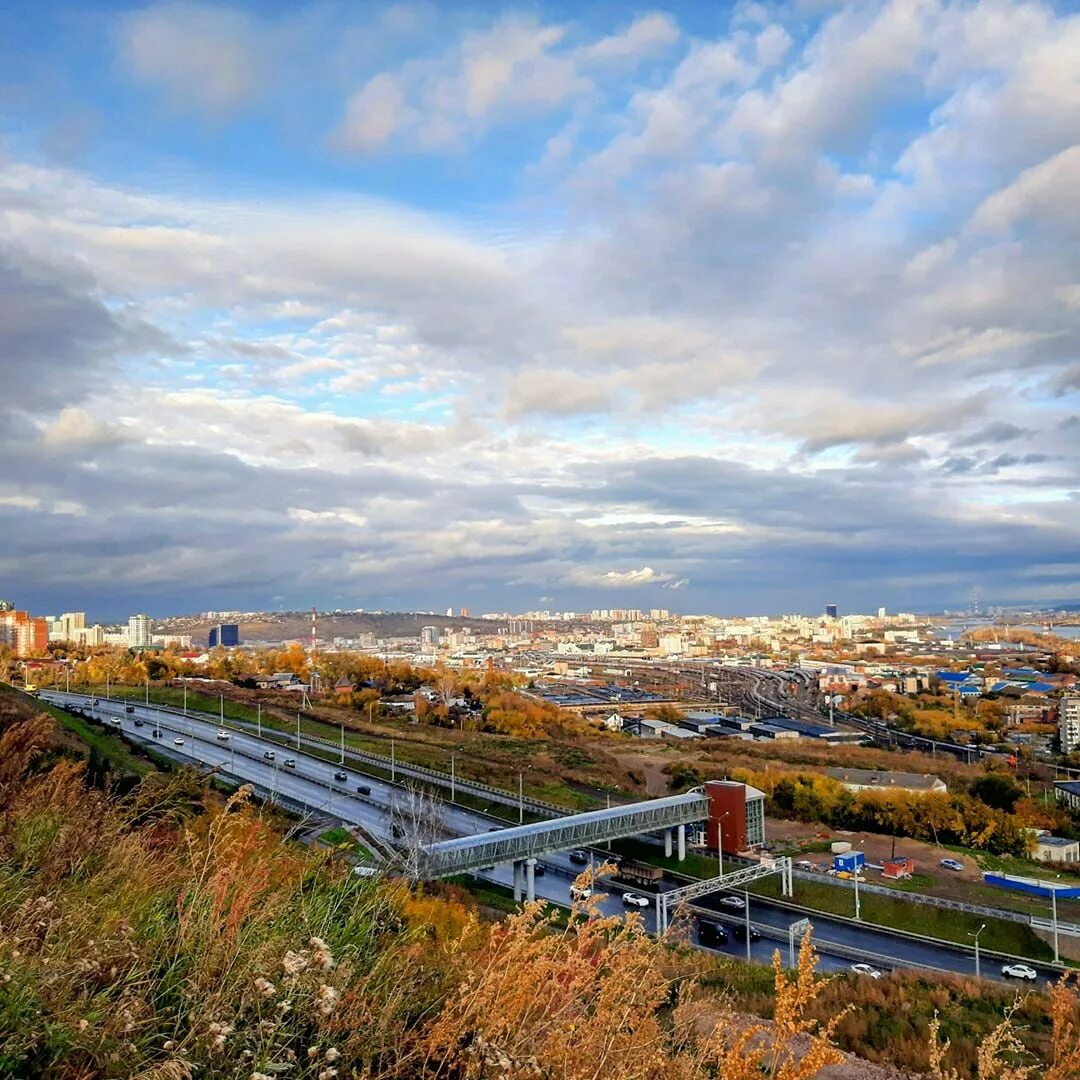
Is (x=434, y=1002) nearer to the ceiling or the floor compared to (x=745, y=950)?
nearer to the ceiling

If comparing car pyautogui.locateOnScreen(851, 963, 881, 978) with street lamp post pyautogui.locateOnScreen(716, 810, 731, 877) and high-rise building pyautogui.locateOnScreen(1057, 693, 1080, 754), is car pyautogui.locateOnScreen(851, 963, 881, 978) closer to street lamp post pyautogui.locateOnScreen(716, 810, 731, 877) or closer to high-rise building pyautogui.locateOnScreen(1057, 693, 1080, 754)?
street lamp post pyautogui.locateOnScreen(716, 810, 731, 877)

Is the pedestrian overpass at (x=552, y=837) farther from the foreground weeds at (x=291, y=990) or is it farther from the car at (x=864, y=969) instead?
the foreground weeds at (x=291, y=990)

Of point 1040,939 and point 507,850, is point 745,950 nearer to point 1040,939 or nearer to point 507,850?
point 507,850

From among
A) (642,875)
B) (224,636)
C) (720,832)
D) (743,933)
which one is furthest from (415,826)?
(224,636)

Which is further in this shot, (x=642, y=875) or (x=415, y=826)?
(x=642, y=875)

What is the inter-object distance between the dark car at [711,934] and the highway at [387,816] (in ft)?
0.60

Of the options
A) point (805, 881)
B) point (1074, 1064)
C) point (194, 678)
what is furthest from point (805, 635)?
point (1074, 1064)

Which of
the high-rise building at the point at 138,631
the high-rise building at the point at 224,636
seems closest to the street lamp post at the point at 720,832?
the high-rise building at the point at 138,631

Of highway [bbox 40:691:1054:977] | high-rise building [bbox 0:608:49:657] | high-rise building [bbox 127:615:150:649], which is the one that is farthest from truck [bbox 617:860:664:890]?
high-rise building [bbox 127:615:150:649]

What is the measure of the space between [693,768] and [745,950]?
1561cm

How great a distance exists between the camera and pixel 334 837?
12836 mm

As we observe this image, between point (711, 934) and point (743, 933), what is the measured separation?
2.38ft

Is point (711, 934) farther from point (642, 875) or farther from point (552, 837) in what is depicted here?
point (642, 875)

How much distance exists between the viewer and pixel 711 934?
14.9 m
